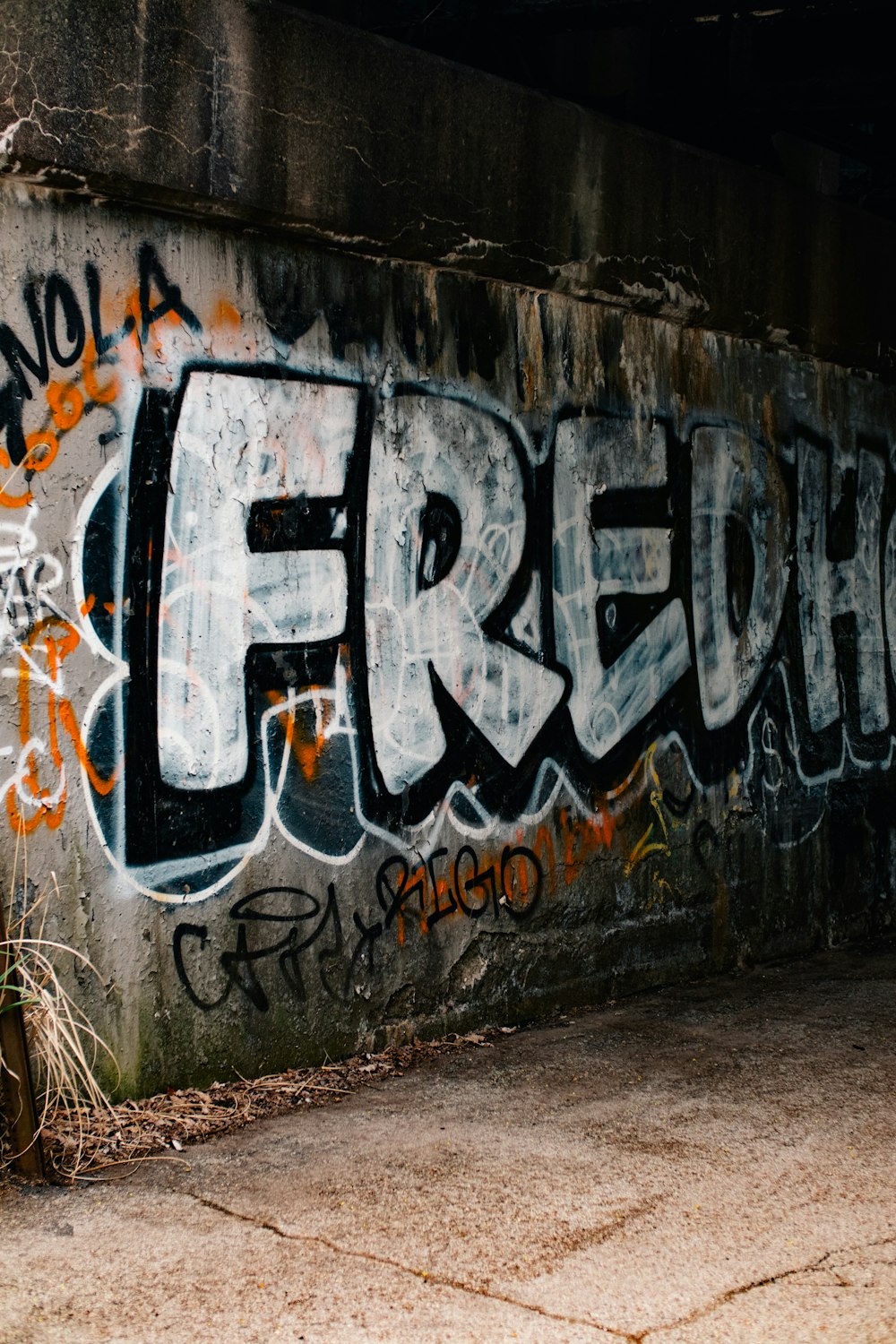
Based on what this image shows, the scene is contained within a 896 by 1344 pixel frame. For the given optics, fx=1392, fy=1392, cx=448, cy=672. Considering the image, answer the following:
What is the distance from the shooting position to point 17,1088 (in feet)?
11.3

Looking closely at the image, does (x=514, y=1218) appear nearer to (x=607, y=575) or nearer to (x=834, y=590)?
(x=607, y=575)

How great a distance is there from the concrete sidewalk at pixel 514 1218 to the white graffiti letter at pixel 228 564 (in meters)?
1.15

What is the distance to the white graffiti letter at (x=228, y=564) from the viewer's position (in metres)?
4.00

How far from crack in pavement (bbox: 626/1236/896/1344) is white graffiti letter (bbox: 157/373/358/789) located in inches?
76.9

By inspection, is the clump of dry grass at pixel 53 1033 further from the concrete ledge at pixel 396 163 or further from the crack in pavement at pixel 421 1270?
the concrete ledge at pixel 396 163

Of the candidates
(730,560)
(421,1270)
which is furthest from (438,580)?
(421,1270)

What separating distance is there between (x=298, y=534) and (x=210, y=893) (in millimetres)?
1127

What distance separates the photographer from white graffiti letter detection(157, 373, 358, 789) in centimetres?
400

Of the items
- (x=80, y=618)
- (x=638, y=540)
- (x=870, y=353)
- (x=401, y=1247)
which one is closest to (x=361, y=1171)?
(x=401, y=1247)

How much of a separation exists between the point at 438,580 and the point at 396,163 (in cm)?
135

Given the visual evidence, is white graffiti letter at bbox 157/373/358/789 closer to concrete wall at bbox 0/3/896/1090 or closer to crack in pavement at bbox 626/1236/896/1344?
concrete wall at bbox 0/3/896/1090

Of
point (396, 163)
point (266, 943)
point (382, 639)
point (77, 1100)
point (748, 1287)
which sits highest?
point (396, 163)

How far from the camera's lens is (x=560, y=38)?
7523 mm

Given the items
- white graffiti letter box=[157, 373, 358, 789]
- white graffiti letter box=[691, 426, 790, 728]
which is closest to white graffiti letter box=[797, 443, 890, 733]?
white graffiti letter box=[691, 426, 790, 728]
